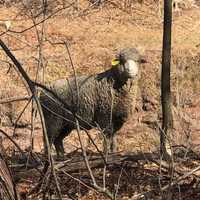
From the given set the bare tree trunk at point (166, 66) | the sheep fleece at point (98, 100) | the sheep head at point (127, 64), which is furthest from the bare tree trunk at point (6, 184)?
the bare tree trunk at point (166, 66)

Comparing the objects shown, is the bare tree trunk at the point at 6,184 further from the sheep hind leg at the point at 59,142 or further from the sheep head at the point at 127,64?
the sheep hind leg at the point at 59,142

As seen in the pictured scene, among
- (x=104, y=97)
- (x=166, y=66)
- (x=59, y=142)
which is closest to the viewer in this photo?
(x=104, y=97)

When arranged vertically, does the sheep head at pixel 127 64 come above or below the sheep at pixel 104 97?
above

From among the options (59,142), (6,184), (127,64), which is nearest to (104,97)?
(127,64)

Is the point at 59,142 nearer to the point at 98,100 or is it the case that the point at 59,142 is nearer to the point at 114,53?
the point at 98,100

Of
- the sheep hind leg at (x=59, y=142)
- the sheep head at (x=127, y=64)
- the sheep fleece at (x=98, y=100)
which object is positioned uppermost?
the sheep head at (x=127, y=64)

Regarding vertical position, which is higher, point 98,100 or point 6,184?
point 6,184

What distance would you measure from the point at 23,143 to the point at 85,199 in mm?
6047

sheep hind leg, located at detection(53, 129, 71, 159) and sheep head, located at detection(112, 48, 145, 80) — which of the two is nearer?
sheep head, located at detection(112, 48, 145, 80)

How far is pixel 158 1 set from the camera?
19016 mm

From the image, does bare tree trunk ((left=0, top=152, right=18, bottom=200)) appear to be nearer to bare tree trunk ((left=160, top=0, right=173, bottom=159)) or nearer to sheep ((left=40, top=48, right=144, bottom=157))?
sheep ((left=40, top=48, right=144, bottom=157))

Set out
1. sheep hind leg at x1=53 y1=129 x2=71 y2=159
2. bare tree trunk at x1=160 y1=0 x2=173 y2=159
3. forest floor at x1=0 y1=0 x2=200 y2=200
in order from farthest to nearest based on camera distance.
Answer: forest floor at x1=0 y1=0 x2=200 y2=200, sheep hind leg at x1=53 y1=129 x2=71 y2=159, bare tree trunk at x1=160 y1=0 x2=173 y2=159

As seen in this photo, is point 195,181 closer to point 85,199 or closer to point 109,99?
point 85,199

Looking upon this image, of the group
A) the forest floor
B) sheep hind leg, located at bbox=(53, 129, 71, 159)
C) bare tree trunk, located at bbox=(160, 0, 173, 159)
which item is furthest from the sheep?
the forest floor
